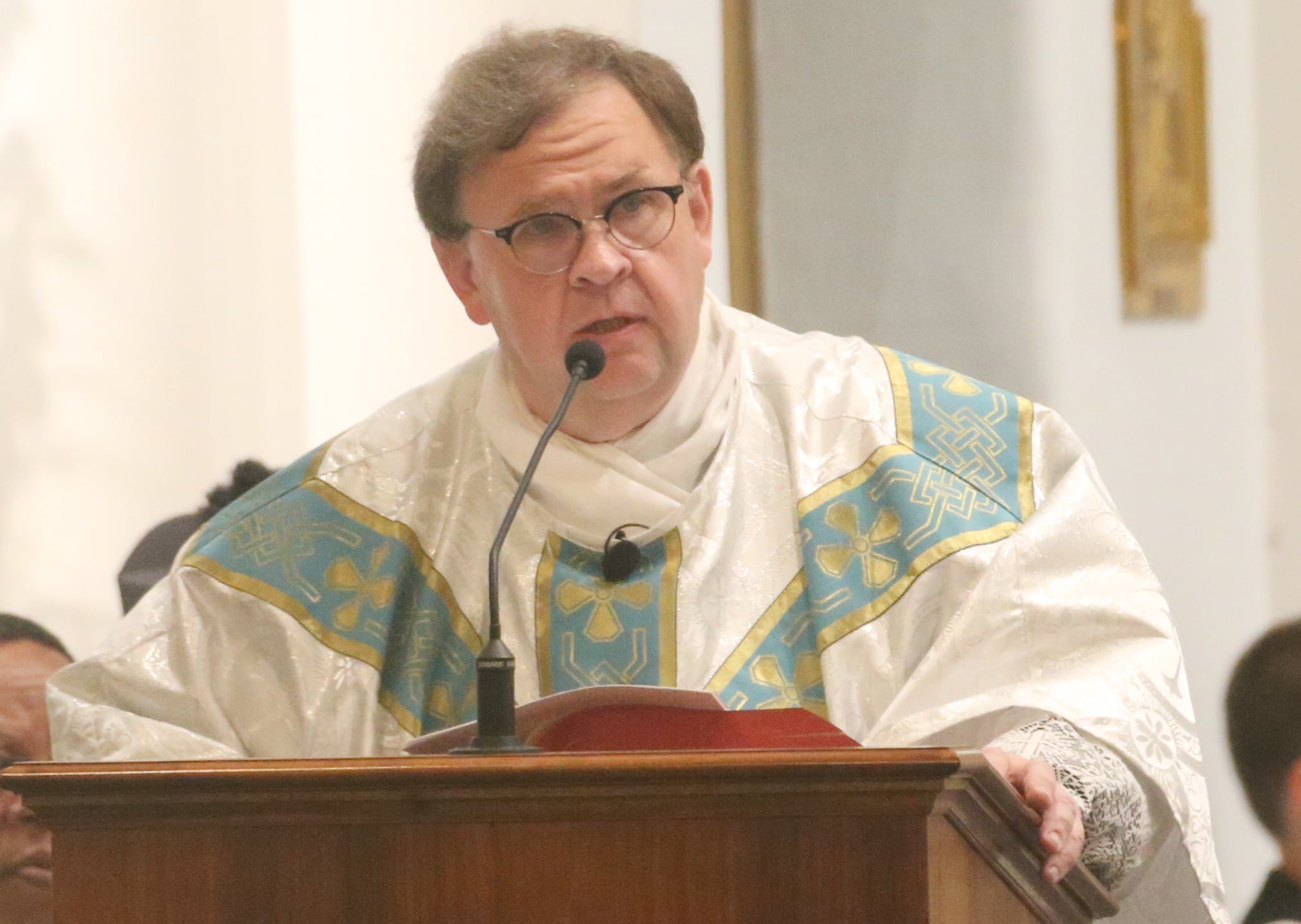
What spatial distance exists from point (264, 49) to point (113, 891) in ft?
14.2

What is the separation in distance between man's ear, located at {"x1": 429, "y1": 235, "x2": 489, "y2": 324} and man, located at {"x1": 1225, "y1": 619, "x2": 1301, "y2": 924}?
5.46ft

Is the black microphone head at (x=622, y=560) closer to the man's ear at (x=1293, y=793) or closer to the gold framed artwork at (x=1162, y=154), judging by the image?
the man's ear at (x=1293, y=793)

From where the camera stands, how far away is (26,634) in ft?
11.8

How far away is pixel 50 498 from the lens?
4.99 m

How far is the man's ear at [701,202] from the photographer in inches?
111

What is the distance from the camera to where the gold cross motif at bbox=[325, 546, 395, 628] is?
274 cm

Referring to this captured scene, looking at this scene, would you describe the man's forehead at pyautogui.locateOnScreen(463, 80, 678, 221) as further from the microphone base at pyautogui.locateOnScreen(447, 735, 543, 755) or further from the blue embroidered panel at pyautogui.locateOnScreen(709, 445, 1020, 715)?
the microphone base at pyautogui.locateOnScreen(447, 735, 543, 755)

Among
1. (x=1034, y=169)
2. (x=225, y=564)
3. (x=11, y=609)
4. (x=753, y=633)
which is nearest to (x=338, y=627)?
(x=225, y=564)

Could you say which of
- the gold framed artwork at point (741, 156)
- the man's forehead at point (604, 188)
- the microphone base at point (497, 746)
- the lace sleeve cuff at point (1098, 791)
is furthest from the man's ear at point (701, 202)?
the gold framed artwork at point (741, 156)

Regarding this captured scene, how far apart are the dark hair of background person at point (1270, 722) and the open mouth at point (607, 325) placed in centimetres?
160

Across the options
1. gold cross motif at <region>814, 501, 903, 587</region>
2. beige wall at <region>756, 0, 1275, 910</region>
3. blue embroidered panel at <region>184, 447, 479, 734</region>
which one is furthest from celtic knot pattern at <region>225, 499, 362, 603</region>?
beige wall at <region>756, 0, 1275, 910</region>

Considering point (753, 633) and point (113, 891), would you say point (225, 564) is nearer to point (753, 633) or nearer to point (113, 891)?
point (753, 633)

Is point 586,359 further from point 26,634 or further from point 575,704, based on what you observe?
point 26,634

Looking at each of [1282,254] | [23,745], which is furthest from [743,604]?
[1282,254]
